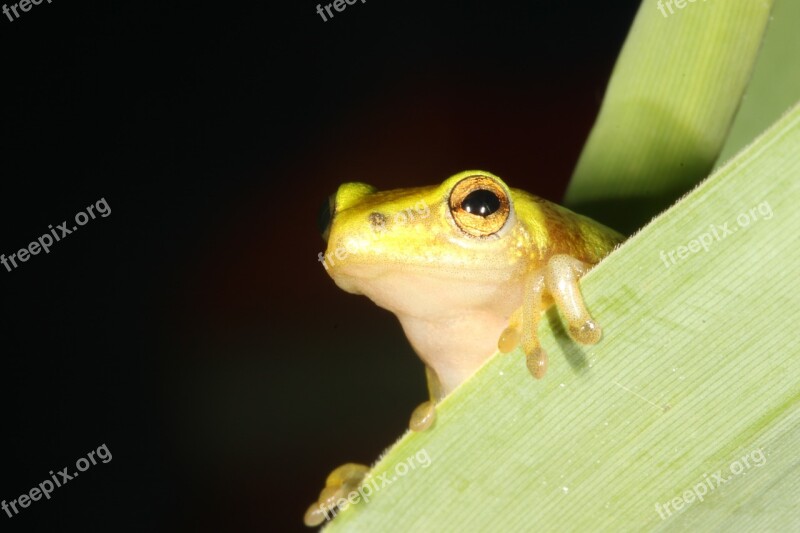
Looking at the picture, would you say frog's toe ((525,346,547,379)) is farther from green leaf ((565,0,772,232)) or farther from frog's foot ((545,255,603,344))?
green leaf ((565,0,772,232))

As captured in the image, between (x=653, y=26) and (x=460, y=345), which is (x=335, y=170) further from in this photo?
(x=653, y=26)

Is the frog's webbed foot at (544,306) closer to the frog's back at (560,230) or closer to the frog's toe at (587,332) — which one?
the frog's toe at (587,332)

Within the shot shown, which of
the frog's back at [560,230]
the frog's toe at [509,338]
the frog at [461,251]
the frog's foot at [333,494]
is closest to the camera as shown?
the frog's toe at [509,338]

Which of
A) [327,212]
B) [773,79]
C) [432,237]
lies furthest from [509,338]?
[773,79]

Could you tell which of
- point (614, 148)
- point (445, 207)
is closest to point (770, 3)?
point (614, 148)

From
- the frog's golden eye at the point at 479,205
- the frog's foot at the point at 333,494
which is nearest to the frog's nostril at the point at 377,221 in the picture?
the frog's golden eye at the point at 479,205

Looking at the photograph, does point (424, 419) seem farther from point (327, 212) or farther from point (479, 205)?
point (327, 212)

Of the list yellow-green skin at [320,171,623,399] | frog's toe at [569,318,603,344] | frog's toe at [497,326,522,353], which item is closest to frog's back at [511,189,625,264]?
yellow-green skin at [320,171,623,399]
